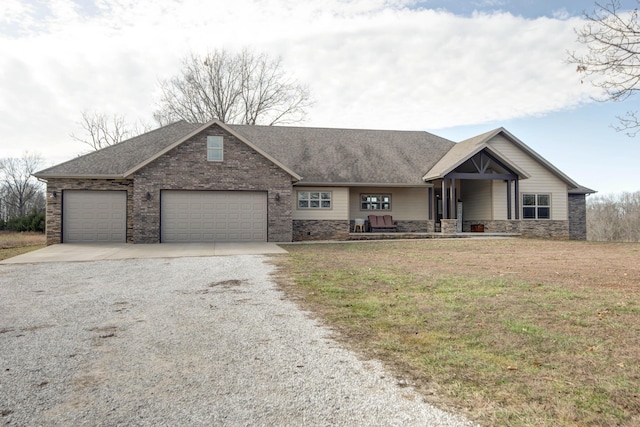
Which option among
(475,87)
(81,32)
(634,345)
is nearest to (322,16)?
(81,32)

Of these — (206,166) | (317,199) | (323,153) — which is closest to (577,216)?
(323,153)

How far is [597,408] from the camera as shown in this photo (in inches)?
117

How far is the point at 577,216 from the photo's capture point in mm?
24578

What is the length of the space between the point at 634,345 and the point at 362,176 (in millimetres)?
17533

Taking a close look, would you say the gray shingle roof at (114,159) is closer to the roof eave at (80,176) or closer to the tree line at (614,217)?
the roof eave at (80,176)

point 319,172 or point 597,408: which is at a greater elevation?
point 319,172

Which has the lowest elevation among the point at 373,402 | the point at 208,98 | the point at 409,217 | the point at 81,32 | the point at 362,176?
the point at 373,402

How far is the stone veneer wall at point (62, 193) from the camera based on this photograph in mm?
17891

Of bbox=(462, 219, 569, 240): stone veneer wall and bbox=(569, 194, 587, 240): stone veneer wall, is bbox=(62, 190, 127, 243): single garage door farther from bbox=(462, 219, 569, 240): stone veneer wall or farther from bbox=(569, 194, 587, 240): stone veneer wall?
bbox=(569, 194, 587, 240): stone veneer wall

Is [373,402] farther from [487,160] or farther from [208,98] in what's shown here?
[208,98]

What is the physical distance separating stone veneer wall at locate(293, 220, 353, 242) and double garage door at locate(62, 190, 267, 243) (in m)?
2.69

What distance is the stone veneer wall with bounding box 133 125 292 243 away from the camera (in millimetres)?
17672

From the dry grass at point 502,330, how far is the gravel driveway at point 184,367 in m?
0.43

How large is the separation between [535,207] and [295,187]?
40.1ft
